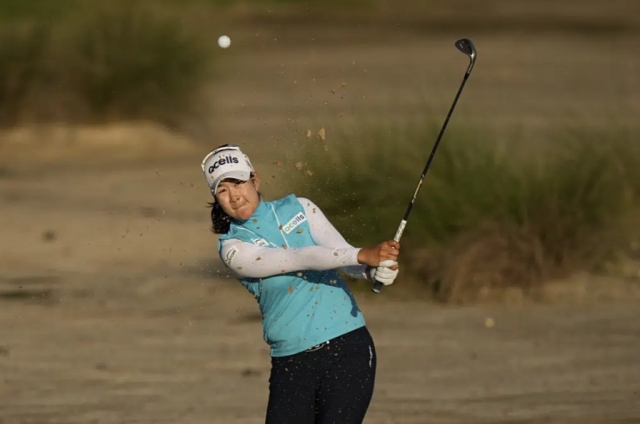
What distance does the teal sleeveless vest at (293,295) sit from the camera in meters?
6.29

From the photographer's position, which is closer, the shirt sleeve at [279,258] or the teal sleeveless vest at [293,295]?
the shirt sleeve at [279,258]

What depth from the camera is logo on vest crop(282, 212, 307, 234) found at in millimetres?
6363

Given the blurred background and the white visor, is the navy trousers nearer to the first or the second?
the white visor

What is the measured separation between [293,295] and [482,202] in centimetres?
668

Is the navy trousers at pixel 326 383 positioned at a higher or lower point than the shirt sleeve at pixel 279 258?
lower

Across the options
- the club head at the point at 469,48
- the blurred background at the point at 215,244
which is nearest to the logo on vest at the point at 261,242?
the club head at the point at 469,48

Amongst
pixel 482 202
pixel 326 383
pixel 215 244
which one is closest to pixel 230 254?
pixel 326 383

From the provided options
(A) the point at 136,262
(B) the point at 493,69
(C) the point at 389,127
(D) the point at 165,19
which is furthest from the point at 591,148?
(B) the point at 493,69

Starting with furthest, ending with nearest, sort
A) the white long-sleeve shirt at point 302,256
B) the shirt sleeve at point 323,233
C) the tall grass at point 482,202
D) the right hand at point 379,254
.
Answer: the tall grass at point 482,202, the shirt sleeve at point 323,233, the white long-sleeve shirt at point 302,256, the right hand at point 379,254

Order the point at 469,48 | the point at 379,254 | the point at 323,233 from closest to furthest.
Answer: the point at 379,254 → the point at 323,233 → the point at 469,48

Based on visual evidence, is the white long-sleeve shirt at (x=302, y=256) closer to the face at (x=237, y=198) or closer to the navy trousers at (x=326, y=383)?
the face at (x=237, y=198)

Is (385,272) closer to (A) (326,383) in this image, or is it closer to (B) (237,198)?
(A) (326,383)

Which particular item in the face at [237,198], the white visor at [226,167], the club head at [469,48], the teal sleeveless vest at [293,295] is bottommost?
the teal sleeveless vest at [293,295]

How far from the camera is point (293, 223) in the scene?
638 cm
